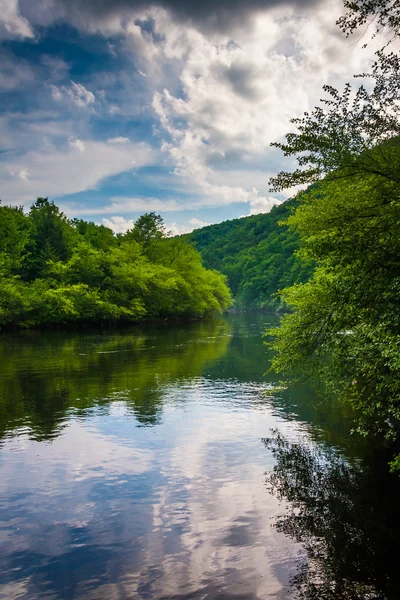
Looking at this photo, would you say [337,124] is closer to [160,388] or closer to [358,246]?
[358,246]

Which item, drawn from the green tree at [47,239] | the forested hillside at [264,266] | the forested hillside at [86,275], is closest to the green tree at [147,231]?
the forested hillside at [86,275]

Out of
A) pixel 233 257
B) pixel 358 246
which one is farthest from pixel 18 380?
pixel 233 257

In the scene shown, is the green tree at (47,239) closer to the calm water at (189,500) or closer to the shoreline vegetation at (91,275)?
the shoreline vegetation at (91,275)

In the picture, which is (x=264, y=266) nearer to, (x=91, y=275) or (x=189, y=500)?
Answer: (x=91, y=275)

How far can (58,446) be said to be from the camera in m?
14.9

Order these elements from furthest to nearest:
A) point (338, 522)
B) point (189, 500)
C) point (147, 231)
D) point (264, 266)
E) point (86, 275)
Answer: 1. point (264, 266)
2. point (147, 231)
3. point (86, 275)
4. point (189, 500)
5. point (338, 522)

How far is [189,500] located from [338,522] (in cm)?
347

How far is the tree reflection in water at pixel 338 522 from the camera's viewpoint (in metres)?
7.64

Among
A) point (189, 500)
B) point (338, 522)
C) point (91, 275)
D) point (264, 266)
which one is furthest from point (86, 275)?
point (264, 266)

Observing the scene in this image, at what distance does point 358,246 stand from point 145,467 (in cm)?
851

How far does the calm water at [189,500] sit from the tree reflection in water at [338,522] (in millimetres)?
32

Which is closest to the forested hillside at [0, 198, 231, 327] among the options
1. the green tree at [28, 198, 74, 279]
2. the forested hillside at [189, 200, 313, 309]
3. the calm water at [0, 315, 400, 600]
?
the green tree at [28, 198, 74, 279]

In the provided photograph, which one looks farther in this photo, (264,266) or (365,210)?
(264,266)

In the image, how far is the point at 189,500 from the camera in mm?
11070
